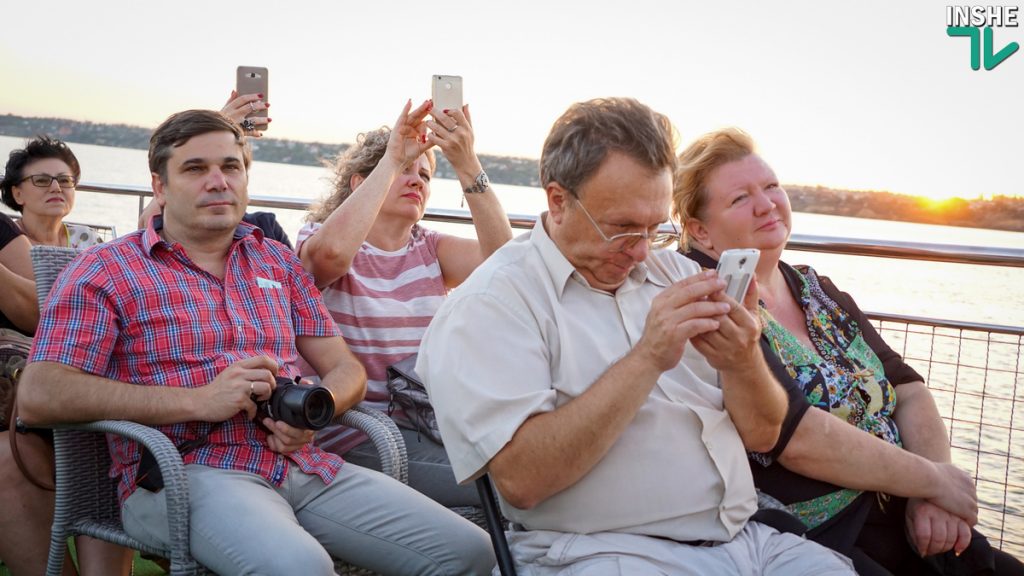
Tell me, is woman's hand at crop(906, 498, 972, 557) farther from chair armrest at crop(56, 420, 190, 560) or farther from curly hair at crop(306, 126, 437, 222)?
curly hair at crop(306, 126, 437, 222)

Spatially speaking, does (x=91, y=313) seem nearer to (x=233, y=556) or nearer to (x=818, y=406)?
(x=233, y=556)

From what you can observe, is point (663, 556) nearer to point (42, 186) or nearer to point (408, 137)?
point (408, 137)

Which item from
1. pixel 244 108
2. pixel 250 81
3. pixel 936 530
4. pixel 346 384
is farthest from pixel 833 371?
pixel 250 81

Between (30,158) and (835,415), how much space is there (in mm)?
3611

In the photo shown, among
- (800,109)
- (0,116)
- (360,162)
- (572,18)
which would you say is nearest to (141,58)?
(0,116)

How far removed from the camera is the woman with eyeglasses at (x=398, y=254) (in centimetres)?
269

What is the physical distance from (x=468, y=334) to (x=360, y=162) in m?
1.67

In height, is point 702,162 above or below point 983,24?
below

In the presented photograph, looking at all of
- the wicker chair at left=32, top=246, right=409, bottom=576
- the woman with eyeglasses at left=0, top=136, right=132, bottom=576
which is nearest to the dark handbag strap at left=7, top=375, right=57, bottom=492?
the woman with eyeglasses at left=0, top=136, right=132, bottom=576

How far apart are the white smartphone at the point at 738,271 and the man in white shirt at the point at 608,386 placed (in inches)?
2.7

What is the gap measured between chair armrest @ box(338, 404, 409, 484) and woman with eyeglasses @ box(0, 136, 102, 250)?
2.25 m

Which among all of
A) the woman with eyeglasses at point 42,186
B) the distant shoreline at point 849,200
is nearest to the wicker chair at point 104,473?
the distant shoreline at point 849,200

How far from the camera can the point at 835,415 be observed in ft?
7.34

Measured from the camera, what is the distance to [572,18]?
38.9ft
